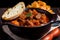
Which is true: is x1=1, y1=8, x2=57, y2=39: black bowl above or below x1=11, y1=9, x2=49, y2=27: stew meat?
below

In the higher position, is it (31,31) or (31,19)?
(31,19)

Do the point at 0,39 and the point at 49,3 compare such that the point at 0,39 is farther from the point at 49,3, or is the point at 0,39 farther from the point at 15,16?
the point at 49,3

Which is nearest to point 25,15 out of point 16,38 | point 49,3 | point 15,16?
point 15,16

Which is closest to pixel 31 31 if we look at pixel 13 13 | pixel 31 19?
pixel 31 19

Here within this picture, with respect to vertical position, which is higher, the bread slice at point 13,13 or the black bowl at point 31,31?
the bread slice at point 13,13

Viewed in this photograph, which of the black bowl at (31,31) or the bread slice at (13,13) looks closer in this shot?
the black bowl at (31,31)

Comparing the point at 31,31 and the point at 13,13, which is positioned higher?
the point at 13,13

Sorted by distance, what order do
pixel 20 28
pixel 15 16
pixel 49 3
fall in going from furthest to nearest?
1. pixel 49 3
2. pixel 15 16
3. pixel 20 28

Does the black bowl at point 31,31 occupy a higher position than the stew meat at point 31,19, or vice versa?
the stew meat at point 31,19

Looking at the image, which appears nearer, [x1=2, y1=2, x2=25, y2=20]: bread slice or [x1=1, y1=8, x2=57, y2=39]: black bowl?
[x1=1, y1=8, x2=57, y2=39]: black bowl

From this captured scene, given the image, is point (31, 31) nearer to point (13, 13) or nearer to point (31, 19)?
point (31, 19)

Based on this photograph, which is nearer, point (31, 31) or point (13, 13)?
point (31, 31)
